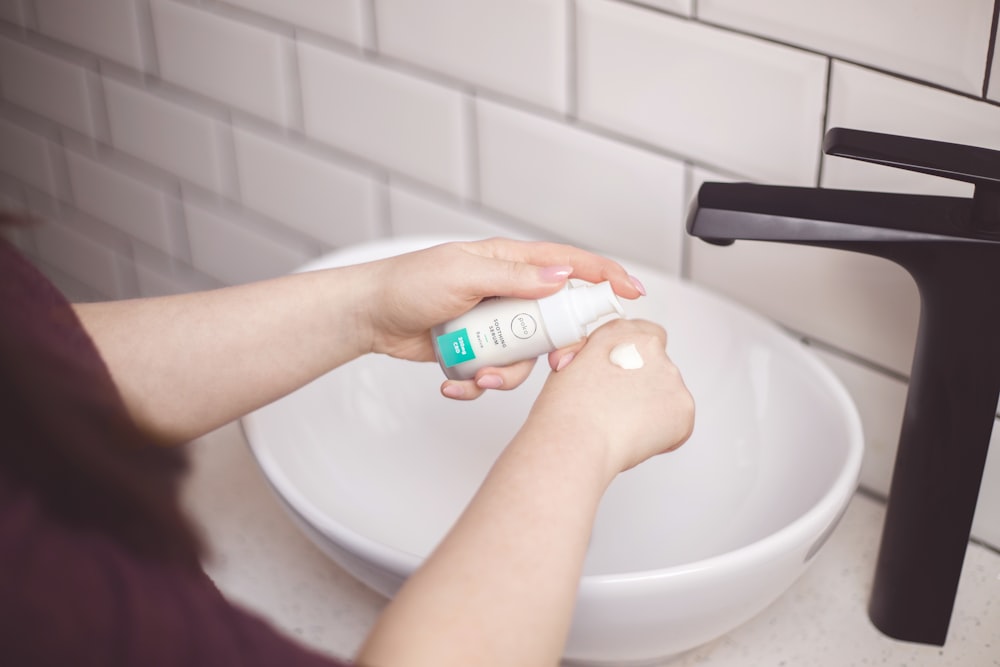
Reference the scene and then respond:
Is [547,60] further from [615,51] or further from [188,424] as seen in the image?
[188,424]

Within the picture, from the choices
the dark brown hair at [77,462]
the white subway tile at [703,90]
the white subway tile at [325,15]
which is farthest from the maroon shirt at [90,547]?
the white subway tile at [325,15]

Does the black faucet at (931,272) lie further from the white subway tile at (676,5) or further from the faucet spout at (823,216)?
the white subway tile at (676,5)

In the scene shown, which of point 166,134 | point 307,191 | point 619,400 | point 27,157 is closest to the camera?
point 619,400

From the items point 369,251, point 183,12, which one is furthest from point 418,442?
point 183,12

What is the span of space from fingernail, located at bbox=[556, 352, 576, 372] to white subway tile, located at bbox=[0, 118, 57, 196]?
1100 mm

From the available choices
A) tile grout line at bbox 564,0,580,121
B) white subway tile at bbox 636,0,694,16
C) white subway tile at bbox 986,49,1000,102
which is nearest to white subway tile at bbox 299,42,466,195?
tile grout line at bbox 564,0,580,121

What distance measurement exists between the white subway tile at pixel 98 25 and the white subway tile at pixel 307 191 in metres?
0.20

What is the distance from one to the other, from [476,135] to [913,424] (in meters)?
0.48

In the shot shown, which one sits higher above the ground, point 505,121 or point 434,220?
point 505,121

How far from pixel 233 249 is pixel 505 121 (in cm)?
49

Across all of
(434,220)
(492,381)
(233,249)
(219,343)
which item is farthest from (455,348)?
(233,249)

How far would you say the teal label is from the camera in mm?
658

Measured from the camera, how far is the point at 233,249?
1.29m

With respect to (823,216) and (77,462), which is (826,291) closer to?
(823,216)
